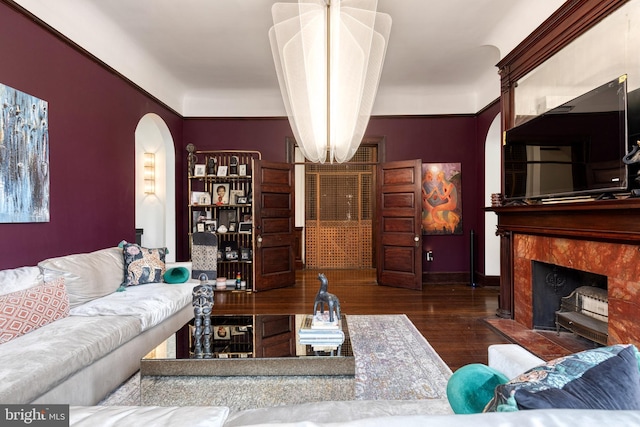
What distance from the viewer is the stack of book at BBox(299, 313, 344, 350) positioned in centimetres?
223

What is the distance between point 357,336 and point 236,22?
342 cm

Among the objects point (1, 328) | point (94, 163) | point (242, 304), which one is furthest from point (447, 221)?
point (1, 328)

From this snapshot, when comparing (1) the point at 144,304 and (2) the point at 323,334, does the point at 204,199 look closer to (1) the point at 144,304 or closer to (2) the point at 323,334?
(1) the point at 144,304

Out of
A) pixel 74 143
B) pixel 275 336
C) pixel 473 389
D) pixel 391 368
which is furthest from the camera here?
pixel 74 143

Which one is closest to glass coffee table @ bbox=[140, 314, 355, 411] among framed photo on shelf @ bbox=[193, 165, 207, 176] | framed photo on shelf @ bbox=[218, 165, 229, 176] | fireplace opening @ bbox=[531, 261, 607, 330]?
fireplace opening @ bbox=[531, 261, 607, 330]

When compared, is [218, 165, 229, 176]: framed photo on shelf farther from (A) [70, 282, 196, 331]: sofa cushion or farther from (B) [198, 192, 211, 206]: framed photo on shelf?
(A) [70, 282, 196, 331]: sofa cushion

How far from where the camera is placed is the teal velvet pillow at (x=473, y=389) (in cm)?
99

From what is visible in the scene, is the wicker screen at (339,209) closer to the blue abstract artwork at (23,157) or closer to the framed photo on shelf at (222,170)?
the framed photo on shelf at (222,170)

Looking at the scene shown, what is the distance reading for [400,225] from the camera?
5.74m

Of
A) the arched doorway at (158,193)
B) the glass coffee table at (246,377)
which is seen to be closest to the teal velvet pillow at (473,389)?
the glass coffee table at (246,377)

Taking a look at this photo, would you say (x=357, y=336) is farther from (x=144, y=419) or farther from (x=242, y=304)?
(x=144, y=419)

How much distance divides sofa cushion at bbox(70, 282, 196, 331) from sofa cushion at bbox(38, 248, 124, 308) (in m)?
0.09

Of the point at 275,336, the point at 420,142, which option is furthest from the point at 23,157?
the point at 420,142

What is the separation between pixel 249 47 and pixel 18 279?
133 inches
